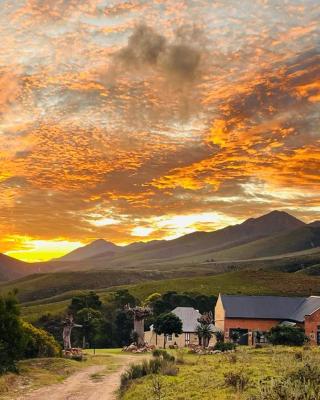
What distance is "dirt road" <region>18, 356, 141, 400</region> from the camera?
25.5 meters

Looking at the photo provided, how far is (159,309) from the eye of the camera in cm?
9744

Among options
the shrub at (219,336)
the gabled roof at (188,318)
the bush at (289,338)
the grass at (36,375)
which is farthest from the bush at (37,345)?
the shrub at (219,336)

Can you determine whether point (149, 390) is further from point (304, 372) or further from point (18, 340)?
point (18, 340)

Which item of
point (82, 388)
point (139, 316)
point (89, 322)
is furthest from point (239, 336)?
point (82, 388)

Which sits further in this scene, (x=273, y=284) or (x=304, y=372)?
(x=273, y=284)

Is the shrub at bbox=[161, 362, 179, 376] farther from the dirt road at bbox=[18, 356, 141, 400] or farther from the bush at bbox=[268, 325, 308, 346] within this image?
the bush at bbox=[268, 325, 308, 346]

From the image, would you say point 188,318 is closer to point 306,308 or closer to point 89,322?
point 89,322

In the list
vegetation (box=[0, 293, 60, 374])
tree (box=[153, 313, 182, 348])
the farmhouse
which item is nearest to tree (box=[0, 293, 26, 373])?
vegetation (box=[0, 293, 60, 374])

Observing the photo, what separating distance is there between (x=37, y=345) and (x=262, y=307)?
5063cm

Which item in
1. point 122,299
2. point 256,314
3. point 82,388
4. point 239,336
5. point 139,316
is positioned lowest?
point 82,388

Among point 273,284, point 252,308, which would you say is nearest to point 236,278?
point 273,284

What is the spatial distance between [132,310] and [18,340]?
1361 inches

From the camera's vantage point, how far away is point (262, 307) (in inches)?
3295

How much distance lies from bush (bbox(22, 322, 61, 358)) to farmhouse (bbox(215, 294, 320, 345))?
42336mm
